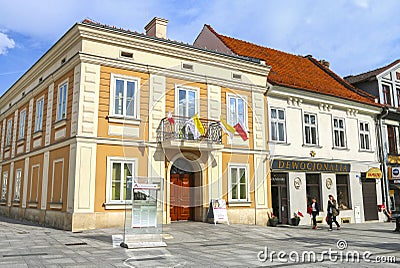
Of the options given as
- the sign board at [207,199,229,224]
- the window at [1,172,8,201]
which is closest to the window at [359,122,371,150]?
the sign board at [207,199,229,224]

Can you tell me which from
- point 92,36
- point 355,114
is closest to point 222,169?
point 92,36

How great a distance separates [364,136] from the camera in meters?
22.8

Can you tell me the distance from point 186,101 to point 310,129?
25.2ft

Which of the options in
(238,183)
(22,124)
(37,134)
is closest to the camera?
(238,183)

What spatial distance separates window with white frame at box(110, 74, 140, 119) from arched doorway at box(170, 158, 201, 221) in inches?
114

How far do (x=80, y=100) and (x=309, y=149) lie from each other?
1193 centimetres

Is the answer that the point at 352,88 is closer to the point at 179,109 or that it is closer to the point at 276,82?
the point at 276,82

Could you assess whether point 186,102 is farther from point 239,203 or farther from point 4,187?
point 4,187

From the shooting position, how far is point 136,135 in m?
15.0

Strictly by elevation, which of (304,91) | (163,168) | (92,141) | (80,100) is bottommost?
(163,168)

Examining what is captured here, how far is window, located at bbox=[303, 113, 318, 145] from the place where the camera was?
66.3 ft

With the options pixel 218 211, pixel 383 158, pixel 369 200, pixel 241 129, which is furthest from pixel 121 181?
pixel 383 158

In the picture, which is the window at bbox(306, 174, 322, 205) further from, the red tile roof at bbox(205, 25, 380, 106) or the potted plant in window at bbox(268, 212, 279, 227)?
the red tile roof at bbox(205, 25, 380, 106)

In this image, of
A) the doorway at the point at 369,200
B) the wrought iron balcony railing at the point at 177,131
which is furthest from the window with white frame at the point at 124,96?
the doorway at the point at 369,200
